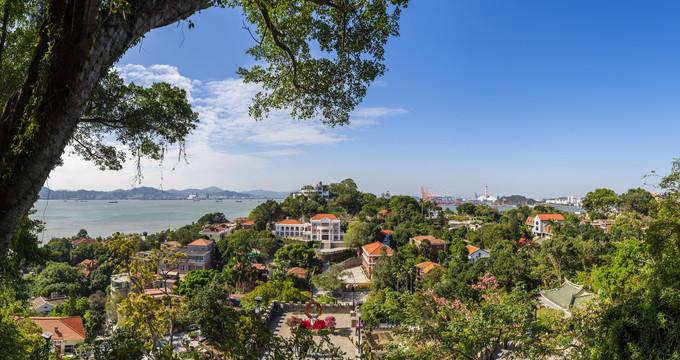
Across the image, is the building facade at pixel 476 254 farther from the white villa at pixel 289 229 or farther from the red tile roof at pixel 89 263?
the red tile roof at pixel 89 263

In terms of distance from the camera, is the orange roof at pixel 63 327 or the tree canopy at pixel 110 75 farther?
the orange roof at pixel 63 327

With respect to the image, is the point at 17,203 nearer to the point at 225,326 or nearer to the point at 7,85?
the point at 225,326

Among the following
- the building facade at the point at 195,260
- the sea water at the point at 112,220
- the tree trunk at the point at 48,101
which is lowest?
the sea water at the point at 112,220

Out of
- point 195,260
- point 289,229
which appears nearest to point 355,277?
point 289,229

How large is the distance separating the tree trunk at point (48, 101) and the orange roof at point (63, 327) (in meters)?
12.8

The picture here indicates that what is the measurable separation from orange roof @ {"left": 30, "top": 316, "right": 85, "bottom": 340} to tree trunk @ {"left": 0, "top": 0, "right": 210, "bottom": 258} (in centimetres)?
1280

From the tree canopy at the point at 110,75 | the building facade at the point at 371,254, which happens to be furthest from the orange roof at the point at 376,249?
the tree canopy at the point at 110,75

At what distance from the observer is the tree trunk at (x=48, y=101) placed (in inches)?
64.6

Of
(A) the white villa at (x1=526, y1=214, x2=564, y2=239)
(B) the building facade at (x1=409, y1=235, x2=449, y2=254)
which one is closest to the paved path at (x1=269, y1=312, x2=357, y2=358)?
(B) the building facade at (x1=409, y1=235, x2=449, y2=254)

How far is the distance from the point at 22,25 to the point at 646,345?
6314 mm

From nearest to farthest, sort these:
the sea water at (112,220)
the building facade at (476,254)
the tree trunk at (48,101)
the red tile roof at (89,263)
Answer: the tree trunk at (48,101) < the building facade at (476,254) < the red tile roof at (89,263) < the sea water at (112,220)

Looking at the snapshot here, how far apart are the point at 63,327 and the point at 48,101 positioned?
13.6 m

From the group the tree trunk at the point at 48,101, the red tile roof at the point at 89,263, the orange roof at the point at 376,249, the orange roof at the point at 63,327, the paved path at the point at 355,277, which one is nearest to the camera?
the tree trunk at the point at 48,101

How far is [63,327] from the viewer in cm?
1120
